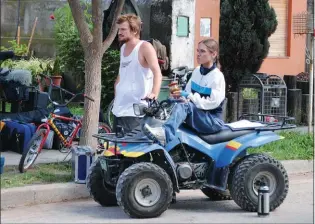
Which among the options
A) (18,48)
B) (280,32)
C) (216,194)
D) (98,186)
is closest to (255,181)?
(216,194)

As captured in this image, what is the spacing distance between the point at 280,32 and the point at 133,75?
13486mm

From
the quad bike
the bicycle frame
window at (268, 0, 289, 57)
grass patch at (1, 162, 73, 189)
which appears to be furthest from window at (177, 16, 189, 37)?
window at (268, 0, 289, 57)

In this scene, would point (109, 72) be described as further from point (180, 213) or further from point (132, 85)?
point (180, 213)

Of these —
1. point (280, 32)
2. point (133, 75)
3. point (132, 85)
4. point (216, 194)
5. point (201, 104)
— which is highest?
point (280, 32)

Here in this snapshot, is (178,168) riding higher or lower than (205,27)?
lower

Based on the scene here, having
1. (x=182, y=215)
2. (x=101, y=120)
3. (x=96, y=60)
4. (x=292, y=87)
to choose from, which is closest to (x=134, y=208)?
(x=182, y=215)

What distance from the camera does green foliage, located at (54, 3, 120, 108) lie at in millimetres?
13883

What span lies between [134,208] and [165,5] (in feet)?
22.0

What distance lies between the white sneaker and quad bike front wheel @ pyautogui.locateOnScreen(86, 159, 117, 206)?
0.70 meters

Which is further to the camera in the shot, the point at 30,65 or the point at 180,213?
the point at 30,65

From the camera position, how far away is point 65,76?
1521 centimetres

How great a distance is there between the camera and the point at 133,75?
8.02 m

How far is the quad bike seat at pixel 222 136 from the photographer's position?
25.4ft

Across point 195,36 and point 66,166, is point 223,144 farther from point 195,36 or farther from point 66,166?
point 195,36
